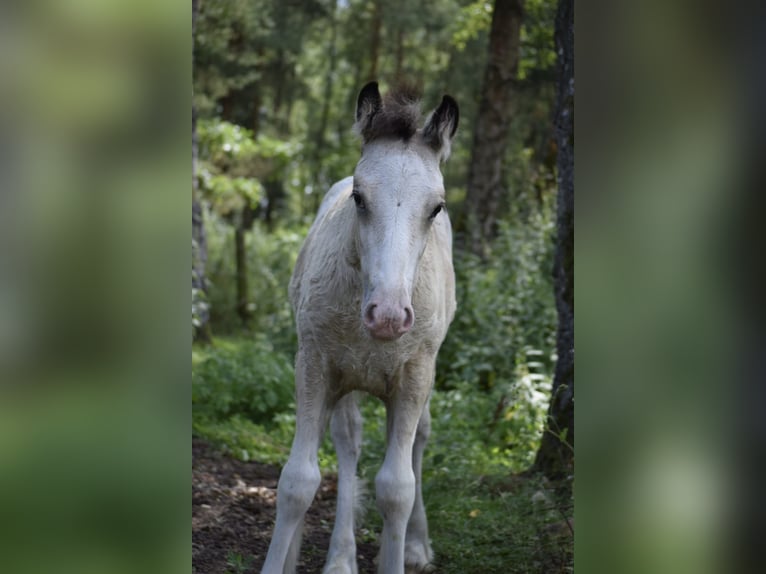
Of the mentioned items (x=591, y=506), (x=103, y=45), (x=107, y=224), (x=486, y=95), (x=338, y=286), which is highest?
(x=486, y=95)

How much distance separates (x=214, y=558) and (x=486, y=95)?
9.72m

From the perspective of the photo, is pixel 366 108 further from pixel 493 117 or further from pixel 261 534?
pixel 493 117

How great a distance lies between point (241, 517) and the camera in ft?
18.6

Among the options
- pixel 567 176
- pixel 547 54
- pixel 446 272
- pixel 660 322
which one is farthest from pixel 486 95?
pixel 660 322

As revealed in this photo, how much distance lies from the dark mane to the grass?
2.22 meters

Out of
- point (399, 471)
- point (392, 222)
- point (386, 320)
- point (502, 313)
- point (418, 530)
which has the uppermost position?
point (392, 222)

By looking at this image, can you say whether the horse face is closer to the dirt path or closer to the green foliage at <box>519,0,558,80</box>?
the dirt path

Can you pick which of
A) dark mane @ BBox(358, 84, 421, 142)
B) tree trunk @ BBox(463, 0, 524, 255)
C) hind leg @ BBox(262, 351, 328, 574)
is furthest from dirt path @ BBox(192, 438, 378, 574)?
tree trunk @ BBox(463, 0, 524, 255)

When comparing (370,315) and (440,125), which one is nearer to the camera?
(370,315)

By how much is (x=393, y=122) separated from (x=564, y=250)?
237 centimetres

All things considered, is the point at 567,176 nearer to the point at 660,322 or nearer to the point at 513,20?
the point at 660,322

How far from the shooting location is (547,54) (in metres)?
14.8

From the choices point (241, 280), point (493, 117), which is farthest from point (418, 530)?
point (241, 280)

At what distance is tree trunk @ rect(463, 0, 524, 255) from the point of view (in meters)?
12.6
